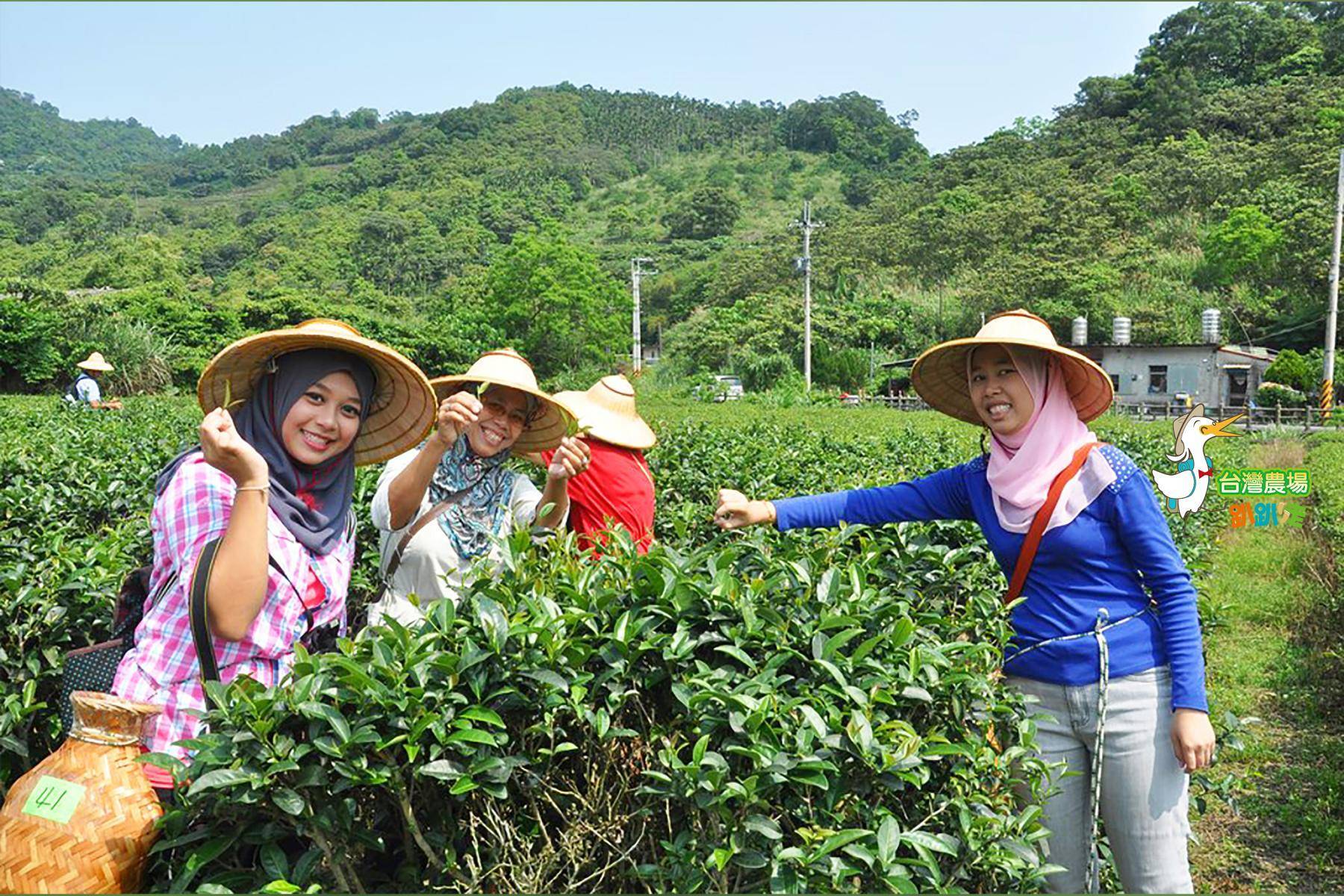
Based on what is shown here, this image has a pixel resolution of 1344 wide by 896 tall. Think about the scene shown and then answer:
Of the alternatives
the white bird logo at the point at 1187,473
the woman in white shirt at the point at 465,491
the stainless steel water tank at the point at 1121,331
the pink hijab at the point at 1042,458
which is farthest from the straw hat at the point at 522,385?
the stainless steel water tank at the point at 1121,331

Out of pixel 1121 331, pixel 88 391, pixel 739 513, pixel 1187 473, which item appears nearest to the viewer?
pixel 739 513

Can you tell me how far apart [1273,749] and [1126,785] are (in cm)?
319

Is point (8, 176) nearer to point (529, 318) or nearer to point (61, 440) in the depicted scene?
point (529, 318)

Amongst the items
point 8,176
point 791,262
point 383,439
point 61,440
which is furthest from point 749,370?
point 8,176

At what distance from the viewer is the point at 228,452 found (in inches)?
65.7

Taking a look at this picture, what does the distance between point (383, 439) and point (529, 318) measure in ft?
141

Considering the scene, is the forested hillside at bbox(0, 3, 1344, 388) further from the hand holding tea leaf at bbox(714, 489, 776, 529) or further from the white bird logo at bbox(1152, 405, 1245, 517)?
the hand holding tea leaf at bbox(714, 489, 776, 529)

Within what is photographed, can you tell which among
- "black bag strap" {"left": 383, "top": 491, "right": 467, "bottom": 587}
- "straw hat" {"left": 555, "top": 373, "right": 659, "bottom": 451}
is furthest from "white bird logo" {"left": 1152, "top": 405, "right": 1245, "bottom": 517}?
"black bag strap" {"left": 383, "top": 491, "right": 467, "bottom": 587}

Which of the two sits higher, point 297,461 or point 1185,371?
point 297,461

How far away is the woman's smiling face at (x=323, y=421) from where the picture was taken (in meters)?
1.95

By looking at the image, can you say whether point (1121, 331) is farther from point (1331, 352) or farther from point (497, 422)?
point (497, 422)

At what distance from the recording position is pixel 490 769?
1510mm

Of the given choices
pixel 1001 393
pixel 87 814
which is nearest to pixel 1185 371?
pixel 1001 393

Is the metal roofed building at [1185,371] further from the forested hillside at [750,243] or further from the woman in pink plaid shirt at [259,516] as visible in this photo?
the woman in pink plaid shirt at [259,516]
